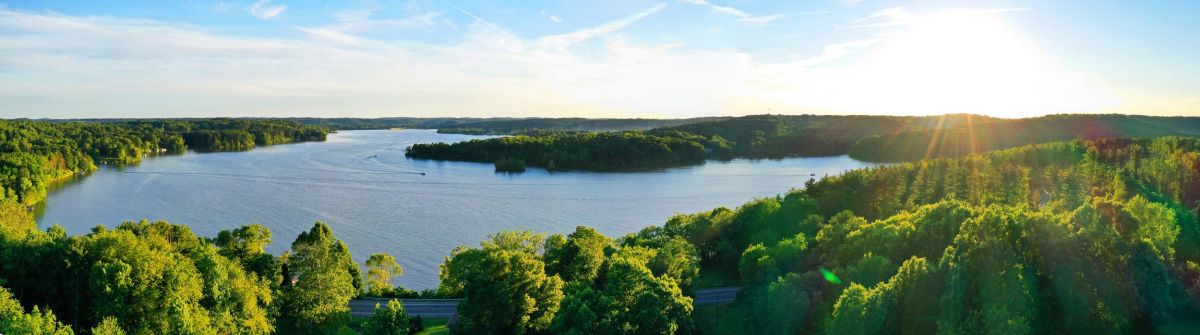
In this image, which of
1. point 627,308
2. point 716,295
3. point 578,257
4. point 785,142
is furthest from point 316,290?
point 785,142

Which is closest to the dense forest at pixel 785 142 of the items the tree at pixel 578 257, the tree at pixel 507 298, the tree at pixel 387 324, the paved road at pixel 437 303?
the tree at pixel 578 257

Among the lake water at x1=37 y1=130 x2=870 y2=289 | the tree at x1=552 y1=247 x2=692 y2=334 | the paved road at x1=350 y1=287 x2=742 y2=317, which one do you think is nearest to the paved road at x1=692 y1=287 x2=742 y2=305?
the paved road at x1=350 y1=287 x2=742 y2=317

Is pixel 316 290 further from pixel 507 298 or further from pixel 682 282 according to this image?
pixel 682 282

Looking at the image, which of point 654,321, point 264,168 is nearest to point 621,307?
point 654,321

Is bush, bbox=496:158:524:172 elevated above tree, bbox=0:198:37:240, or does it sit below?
below

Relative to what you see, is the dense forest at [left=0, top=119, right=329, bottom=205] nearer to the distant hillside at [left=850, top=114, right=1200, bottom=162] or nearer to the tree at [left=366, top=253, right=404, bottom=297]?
the tree at [left=366, top=253, right=404, bottom=297]

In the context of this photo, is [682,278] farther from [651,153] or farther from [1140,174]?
[651,153]

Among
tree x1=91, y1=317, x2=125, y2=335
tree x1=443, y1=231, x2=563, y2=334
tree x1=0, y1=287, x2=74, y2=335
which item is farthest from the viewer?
tree x1=443, y1=231, x2=563, y2=334
